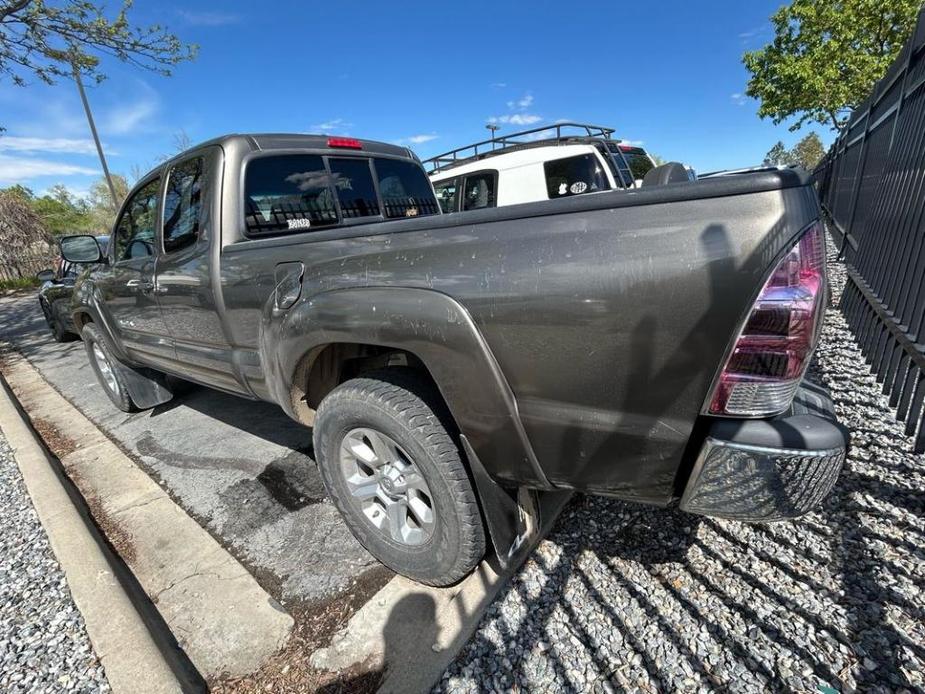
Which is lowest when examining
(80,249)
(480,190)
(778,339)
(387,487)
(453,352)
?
(387,487)

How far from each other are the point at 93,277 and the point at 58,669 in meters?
3.37

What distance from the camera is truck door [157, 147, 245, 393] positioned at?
251 cm

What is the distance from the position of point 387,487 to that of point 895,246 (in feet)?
13.4

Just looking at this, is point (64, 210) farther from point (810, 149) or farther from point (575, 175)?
point (810, 149)

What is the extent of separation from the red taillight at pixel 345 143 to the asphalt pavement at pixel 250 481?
85.6 inches

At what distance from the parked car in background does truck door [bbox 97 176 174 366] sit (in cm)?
352

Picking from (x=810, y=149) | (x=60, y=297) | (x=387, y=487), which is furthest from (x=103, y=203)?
(x=810, y=149)

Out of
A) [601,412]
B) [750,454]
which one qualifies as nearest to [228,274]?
[601,412]

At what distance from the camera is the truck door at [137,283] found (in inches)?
123

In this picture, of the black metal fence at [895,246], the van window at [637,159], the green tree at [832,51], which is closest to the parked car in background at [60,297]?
the van window at [637,159]

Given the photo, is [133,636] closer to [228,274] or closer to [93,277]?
[228,274]

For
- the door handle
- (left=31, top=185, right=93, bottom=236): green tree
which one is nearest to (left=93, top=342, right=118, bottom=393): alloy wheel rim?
the door handle

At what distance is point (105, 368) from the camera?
14.9 ft

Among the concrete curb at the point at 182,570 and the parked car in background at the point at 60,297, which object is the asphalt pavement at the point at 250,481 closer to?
the concrete curb at the point at 182,570
